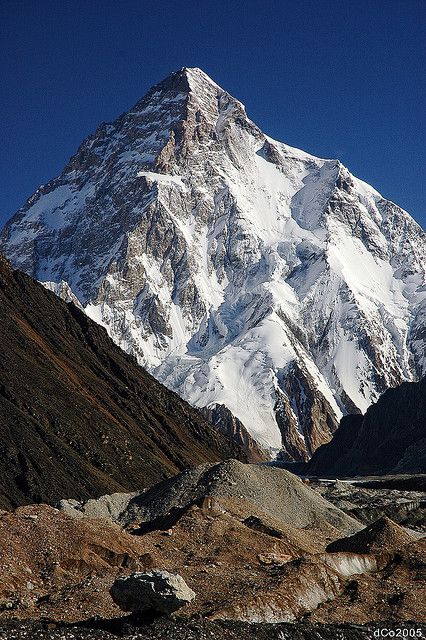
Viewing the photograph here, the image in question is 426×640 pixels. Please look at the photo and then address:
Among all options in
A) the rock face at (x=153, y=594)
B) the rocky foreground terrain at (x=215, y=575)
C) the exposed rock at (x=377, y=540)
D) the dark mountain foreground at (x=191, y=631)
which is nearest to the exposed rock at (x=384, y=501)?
the rocky foreground terrain at (x=215, y=575)

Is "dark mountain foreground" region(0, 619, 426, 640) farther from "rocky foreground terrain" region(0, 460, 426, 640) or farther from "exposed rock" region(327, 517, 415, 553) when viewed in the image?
"exposed rock" region(327, 517, 415, 553)

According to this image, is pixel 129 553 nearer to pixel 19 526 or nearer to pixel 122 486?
pixel 19 526

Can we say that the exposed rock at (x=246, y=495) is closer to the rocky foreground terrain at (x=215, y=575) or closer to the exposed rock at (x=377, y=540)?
the rocky foreground terrain at (x=215, y=575)

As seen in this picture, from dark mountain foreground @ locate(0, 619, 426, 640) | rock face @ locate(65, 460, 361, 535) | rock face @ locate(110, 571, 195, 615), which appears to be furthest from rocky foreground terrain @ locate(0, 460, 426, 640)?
rock face @ locate(65, 460, 361, 535)

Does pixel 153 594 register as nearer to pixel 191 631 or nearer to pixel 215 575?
pixel 191 631

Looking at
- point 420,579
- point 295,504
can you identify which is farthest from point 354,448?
point 420,579

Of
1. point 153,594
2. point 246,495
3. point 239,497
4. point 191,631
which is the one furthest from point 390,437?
point 191,631

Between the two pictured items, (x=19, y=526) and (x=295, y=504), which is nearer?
(x=19, y=526)

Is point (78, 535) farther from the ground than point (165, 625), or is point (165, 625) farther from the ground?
point (78, 535)
